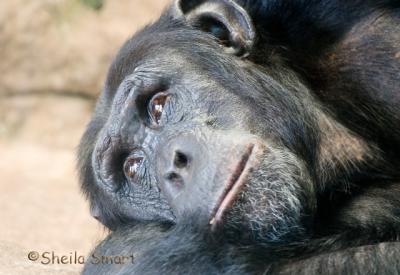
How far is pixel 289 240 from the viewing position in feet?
10.0

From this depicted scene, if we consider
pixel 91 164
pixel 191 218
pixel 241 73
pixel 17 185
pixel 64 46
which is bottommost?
pixel 17 185

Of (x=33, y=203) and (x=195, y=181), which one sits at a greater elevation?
(x=195, y=181)

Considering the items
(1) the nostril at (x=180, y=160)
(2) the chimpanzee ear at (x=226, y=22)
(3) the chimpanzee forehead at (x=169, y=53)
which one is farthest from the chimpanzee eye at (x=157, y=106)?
(2) the chimpanzee ear at (x=226, y=22)

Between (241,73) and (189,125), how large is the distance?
38 cm

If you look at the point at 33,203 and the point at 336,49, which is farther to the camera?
the point at 33,203

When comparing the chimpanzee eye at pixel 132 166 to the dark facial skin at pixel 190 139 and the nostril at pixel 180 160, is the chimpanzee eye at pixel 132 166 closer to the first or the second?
the dark facial skin at pixel 190 139

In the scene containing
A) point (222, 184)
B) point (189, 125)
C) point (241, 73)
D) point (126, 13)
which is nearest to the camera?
point (222, 184)

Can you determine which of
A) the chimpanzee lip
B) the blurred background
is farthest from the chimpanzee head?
the blurred background

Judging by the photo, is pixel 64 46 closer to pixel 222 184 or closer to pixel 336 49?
pixel 336 49

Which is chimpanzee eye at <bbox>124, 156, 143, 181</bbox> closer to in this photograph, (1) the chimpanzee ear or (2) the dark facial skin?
(2) the dark facial skin

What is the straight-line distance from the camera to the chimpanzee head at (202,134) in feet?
9.93

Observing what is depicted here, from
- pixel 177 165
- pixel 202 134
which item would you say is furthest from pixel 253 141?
pixel 177 165

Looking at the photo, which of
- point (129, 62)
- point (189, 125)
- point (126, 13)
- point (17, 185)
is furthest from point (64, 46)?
point (189, 125)

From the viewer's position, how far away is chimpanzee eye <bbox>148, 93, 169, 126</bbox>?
333cm
